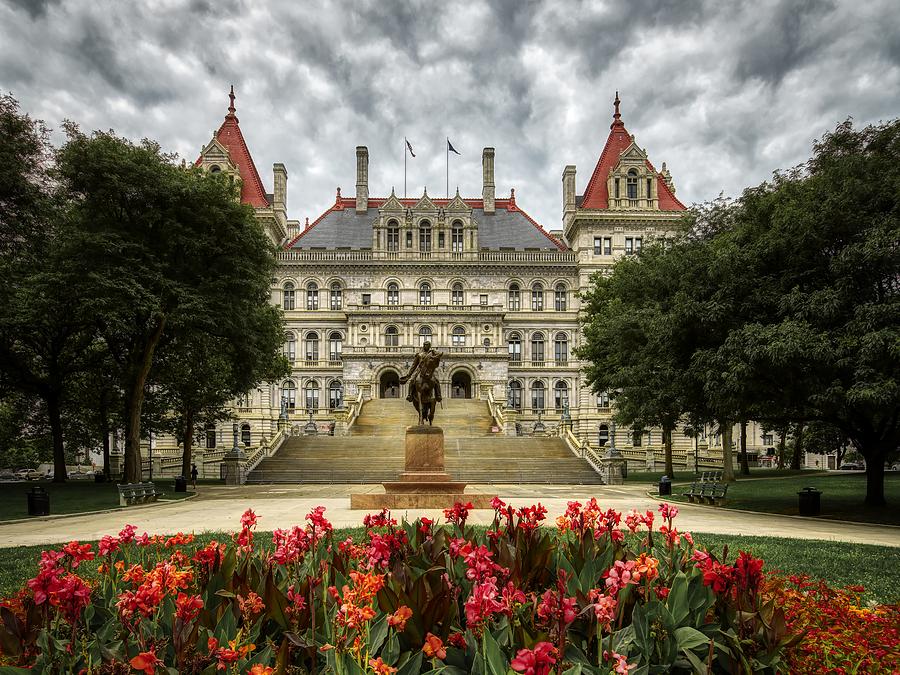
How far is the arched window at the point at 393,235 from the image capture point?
63.7 metres

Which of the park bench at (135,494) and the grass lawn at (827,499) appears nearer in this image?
the grass lawn at (827,499)

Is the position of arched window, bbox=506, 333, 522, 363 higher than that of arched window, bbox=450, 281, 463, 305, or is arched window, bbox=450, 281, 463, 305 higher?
arched window, bbox=450, 281, 463, 305

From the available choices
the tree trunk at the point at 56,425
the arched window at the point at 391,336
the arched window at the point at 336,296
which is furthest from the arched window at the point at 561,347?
the tree trunk at the point at 56,425

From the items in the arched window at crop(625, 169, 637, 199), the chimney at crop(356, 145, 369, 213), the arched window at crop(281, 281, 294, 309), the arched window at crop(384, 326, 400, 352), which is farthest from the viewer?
the chimney at crop(356, 145, 369, 213)

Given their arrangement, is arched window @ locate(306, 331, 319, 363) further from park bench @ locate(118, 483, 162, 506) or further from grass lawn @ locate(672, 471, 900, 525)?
grass lawn @ locate(672, 471, 900, 525)

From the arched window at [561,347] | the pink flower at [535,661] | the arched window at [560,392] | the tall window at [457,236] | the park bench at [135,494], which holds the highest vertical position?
the tall window at [457,236]

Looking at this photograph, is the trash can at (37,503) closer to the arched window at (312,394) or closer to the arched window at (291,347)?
the arched window at (312,394)

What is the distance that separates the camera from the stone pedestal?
56.7ft

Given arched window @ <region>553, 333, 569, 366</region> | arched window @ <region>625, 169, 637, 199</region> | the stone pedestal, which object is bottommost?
the stone pedestal

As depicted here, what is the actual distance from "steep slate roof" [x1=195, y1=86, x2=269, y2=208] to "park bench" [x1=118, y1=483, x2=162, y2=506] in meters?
46.1

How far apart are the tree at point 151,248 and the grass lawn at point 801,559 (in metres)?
12.1

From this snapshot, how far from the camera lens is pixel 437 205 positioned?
66.3 m

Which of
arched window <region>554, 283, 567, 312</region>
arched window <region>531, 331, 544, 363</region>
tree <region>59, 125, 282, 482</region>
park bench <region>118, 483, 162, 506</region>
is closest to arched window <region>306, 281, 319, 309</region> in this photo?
arched window <region>531, 331, 544, 363</region>

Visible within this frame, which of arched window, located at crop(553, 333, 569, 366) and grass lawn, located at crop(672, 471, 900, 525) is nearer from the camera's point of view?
grass lawn, located at crop(672, 471, 900, 525)
